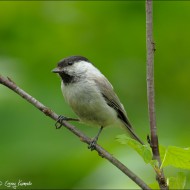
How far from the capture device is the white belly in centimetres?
359

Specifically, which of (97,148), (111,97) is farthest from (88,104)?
(97,148)

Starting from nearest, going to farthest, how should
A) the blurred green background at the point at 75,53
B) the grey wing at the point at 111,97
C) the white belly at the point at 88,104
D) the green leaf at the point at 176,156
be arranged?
the green leaf at the point at 176,156, the blurred green background at the point at 75,53, the white belly at the point at 88,104, the grey wing at the point at 111,97

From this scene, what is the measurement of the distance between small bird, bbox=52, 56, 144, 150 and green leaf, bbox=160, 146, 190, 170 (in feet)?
5.42

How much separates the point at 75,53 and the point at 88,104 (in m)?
0.50

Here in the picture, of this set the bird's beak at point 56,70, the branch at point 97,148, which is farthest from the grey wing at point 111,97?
the branch at point 97,148

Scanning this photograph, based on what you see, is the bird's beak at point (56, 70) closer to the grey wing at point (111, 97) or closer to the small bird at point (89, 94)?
the small bird at point (89, 94)

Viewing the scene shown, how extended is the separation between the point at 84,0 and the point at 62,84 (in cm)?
79

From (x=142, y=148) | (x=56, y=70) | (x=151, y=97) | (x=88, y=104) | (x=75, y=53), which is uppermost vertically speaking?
(x=75, y=53)

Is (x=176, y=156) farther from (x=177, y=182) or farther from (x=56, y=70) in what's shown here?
(x=56, y=70)

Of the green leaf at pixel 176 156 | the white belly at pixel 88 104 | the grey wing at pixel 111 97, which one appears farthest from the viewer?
the grey wing at pixel 111 97

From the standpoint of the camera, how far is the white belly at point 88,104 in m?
3.59

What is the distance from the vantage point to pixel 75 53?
3.86m

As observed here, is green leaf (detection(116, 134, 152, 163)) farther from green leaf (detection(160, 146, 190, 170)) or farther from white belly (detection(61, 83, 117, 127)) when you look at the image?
white belly (detection(61, 83, 117, 127))

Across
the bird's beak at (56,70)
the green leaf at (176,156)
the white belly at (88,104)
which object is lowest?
the green leaf at (176,156)
